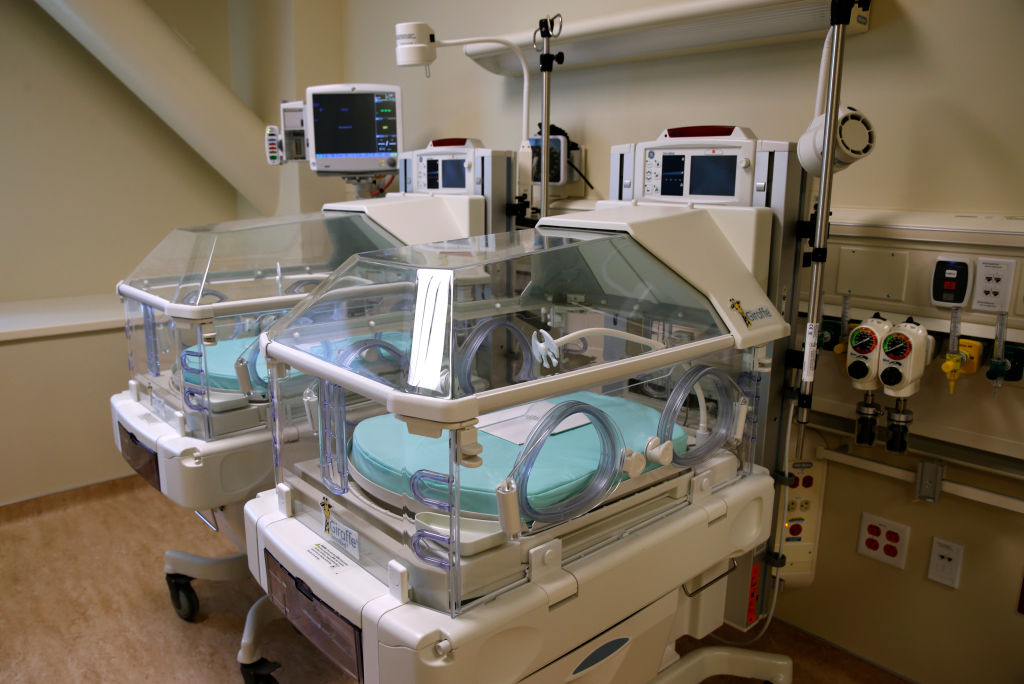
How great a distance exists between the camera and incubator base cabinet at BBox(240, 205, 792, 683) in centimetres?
123

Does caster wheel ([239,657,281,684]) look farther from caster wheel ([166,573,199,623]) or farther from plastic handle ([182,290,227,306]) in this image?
plastic handle ([182,290,227,306])

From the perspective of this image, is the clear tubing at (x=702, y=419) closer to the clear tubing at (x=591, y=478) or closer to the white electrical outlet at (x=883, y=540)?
the clear tubing at (x=591, y=478)

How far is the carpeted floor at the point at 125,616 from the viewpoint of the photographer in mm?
2229

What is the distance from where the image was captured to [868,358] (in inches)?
72.0

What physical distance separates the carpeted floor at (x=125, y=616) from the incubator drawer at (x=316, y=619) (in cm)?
85

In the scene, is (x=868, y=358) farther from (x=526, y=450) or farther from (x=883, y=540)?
(x=526, y=450)

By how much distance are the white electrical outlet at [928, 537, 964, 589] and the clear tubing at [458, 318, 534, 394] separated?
1.37 m

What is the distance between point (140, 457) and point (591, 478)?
1.51m

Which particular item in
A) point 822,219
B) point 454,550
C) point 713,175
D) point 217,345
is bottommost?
point 454,550

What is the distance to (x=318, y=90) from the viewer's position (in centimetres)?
319

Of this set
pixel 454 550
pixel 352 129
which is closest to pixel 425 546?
pixel 454 550

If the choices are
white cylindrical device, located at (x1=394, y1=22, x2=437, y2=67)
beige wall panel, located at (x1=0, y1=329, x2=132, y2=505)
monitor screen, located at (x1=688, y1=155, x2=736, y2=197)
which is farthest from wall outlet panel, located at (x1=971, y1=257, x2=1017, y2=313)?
beige wall panel, located at (x1=0, y1=329, x2=132, y2=505)

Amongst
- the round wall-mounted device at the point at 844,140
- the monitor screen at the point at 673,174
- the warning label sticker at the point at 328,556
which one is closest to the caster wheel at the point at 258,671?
the warning label sticker at the point at 328,556

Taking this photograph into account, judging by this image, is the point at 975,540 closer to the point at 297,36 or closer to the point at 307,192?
the point at 307,192
